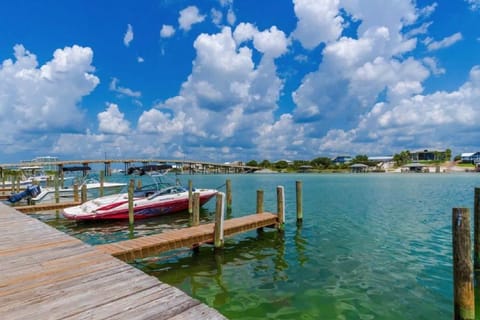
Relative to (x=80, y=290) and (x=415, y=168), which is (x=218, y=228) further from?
(x=415, y=168)

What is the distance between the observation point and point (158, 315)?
3562 millimetres

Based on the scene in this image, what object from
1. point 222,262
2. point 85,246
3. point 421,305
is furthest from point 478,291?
point 85,246

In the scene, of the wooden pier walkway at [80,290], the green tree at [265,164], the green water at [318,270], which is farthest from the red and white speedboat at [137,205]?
the green tree at [265,164]

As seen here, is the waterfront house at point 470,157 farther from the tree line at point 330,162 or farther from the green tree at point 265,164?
the green tree at point 265,164

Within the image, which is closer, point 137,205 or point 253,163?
point 137,205

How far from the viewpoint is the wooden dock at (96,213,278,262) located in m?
8.07

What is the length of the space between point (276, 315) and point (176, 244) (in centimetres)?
407

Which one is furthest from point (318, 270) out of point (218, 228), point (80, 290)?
point (80, 290)

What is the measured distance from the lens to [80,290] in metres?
4.38

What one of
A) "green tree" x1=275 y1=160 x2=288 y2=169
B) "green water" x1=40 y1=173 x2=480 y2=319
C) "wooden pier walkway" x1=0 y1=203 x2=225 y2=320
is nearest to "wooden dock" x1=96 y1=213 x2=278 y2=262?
"green water" x1=40 y1=173 x2=480 y2=319

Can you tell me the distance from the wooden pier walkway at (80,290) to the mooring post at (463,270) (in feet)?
15.5

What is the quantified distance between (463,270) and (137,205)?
599 inches

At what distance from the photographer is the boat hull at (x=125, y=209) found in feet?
52.1

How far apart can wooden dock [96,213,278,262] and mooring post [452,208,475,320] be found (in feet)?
23.2
